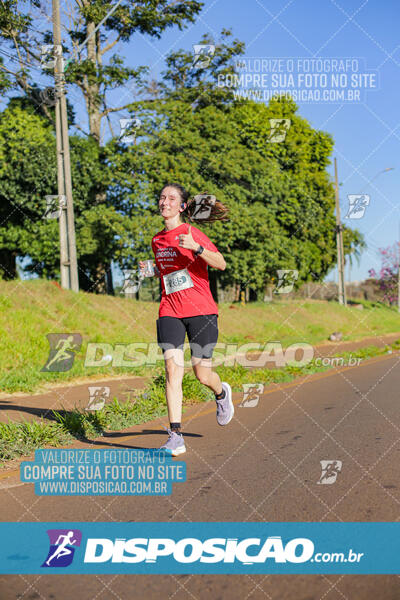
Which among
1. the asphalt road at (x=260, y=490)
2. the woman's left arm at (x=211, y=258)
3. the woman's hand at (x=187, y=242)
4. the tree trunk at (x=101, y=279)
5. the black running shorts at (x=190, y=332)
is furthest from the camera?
the tree trunk at (x=101, y=279)

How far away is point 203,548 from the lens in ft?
11.3

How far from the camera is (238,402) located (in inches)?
339

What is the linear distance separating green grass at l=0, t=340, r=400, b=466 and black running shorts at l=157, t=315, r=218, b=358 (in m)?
1.38

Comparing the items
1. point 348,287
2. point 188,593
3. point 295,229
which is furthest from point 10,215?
point 348,287

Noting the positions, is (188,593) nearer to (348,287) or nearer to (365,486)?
(365,486)

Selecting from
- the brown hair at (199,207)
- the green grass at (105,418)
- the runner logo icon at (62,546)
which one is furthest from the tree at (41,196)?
the runner logo icon at (62,546)

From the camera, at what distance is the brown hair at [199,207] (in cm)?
581

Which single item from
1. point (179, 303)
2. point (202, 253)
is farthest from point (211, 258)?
point (179, 303)

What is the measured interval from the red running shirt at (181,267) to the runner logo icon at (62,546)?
234cm

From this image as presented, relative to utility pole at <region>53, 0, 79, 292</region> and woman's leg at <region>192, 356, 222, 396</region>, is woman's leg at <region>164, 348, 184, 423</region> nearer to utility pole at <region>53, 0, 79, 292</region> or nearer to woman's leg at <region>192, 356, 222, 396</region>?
woman's leg at <region>192, 356, 222, 396</region>

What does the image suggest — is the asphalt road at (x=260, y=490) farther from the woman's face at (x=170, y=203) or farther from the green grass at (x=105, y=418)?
the woman's face at (x=170, y=203)

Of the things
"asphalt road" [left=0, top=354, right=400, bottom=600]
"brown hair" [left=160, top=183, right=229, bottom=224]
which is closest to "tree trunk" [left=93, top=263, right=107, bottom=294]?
"asphalt road" [left=0, top=354, right=400, bottom=600]

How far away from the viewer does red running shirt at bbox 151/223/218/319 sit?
5613 millimetres

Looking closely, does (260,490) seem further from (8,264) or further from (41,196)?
(8,264)
